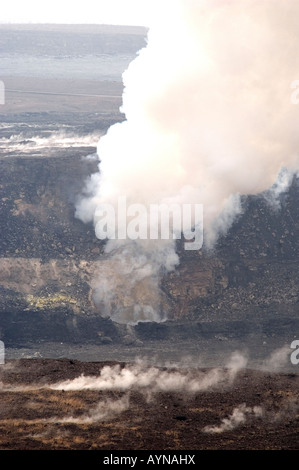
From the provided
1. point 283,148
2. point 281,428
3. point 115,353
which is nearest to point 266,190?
point 283,148

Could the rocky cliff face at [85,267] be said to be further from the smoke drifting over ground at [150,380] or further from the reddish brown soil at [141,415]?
the reddish brown soil at [141,415]

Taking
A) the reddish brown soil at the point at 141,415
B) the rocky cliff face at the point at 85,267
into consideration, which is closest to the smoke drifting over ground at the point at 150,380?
the reddish brown soil at the point at 141,415

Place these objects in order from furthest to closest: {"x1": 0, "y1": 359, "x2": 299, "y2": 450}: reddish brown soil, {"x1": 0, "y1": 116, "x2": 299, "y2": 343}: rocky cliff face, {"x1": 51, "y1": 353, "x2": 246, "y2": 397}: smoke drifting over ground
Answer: {"x1": 0, "y1": 116, "x2": 299, "y2": 343}: rocky cliff face → {"x1": 51, "y1": 353, "x2": 246, "y2": 397}: smoke drifting over ground → {"x1": 0, "y1": 359, "x2": 299, "y2": 450}: reddish brown soil

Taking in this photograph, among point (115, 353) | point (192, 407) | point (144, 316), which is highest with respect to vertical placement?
point (144, 316)

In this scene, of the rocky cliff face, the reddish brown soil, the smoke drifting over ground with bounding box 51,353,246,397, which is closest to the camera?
the reddish brown soil

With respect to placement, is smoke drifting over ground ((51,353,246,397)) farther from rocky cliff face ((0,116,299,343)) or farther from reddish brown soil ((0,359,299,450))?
rocky cliff face ((0,116,299,343))

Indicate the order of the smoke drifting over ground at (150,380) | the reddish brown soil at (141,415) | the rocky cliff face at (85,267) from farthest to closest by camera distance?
1. the rocky cliff face at (85,267)
2. the smoke drifting over ground at (150,380)
3. the reddish brown soil at (141,415)

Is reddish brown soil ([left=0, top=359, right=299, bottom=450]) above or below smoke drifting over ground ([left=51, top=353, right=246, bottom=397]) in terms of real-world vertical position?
below

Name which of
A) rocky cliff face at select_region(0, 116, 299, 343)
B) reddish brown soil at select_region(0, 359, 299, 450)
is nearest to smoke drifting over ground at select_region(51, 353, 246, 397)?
reddish brown soil at select_region(0, 359, 299, 450)

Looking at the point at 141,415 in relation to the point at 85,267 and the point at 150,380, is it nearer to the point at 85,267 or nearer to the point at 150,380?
the point at 150,380
